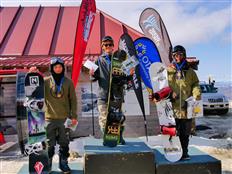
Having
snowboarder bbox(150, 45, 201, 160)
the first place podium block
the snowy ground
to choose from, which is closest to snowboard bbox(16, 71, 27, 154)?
the first place podium block

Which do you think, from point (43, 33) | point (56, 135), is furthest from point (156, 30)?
point (43, 33)

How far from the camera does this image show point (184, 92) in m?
3.96

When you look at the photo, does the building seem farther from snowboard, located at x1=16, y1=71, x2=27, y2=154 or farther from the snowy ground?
snowboard, located at x1=16, y1=71, x2=27, y2=154

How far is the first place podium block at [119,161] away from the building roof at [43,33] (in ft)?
14.5

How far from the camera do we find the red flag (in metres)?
5.50

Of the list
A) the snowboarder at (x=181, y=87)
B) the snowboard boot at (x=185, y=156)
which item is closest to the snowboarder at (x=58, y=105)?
the snowboarder at (x=181, y=87)

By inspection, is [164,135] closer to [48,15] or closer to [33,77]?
[33,77]

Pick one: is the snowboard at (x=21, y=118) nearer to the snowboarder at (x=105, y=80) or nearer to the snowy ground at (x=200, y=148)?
the snowboarder at (x=105, y=80)

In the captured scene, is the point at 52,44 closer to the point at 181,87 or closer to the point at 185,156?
the point at 181,87

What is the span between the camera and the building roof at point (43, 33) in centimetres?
925

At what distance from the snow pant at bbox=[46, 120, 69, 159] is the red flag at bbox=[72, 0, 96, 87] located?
80.2 inches

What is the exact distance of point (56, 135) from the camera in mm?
3773

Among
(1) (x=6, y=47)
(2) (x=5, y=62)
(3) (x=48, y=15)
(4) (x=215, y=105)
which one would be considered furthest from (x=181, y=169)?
(4) (x=215, y=105)

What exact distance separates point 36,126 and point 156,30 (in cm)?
371
